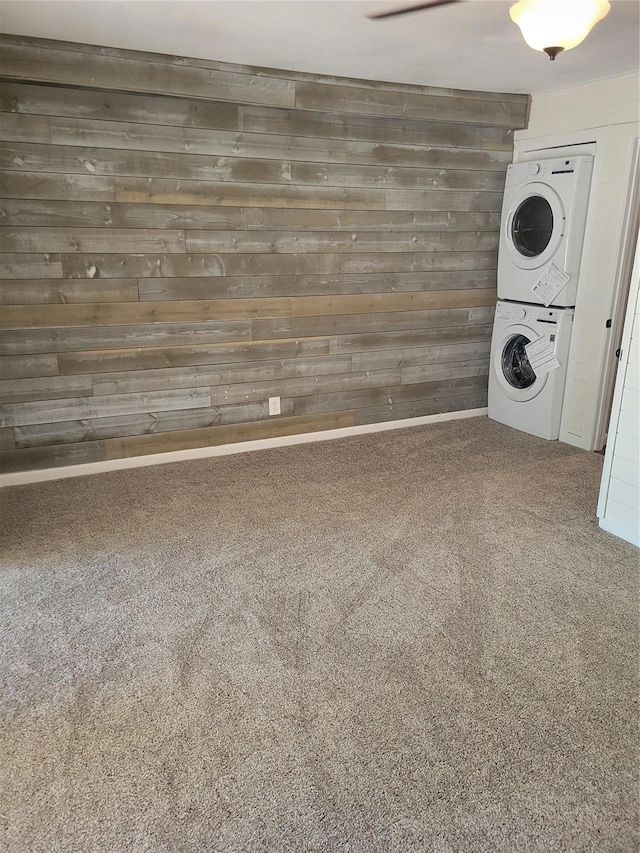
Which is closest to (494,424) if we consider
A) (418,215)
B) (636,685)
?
(418,215)

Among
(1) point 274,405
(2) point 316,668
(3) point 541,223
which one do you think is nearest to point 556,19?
(3) point 541,223

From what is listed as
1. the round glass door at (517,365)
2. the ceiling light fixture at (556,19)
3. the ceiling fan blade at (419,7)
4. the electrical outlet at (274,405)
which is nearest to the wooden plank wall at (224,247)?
the electrical outlet at (274,405)

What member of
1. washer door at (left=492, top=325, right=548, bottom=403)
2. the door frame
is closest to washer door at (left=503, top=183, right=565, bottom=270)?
the door frame

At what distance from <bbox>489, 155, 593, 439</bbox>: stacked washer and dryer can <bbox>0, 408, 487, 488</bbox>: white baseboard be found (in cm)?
51

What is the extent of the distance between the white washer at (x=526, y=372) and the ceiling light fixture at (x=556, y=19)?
214cm

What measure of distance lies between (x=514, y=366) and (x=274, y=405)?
5.82 feet

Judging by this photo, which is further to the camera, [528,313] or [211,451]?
[528,313]

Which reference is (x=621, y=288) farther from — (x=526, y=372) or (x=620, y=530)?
(x=620, y=530)

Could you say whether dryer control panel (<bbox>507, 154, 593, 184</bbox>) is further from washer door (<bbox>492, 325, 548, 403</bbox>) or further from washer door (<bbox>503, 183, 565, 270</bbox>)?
washer door (<bbox>492, 325, 548, 403</bbox>)

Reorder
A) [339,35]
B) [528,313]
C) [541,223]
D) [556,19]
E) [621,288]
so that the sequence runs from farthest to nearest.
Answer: [528,313] < [541,223] < [621,288] < [339,35] < [556,19]

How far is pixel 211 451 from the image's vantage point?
400cm

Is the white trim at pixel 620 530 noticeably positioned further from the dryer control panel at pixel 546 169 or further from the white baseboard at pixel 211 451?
the dryer control panel at pixel 546 169

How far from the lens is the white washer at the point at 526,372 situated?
414cm

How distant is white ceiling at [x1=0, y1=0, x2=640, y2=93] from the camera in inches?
98.9
